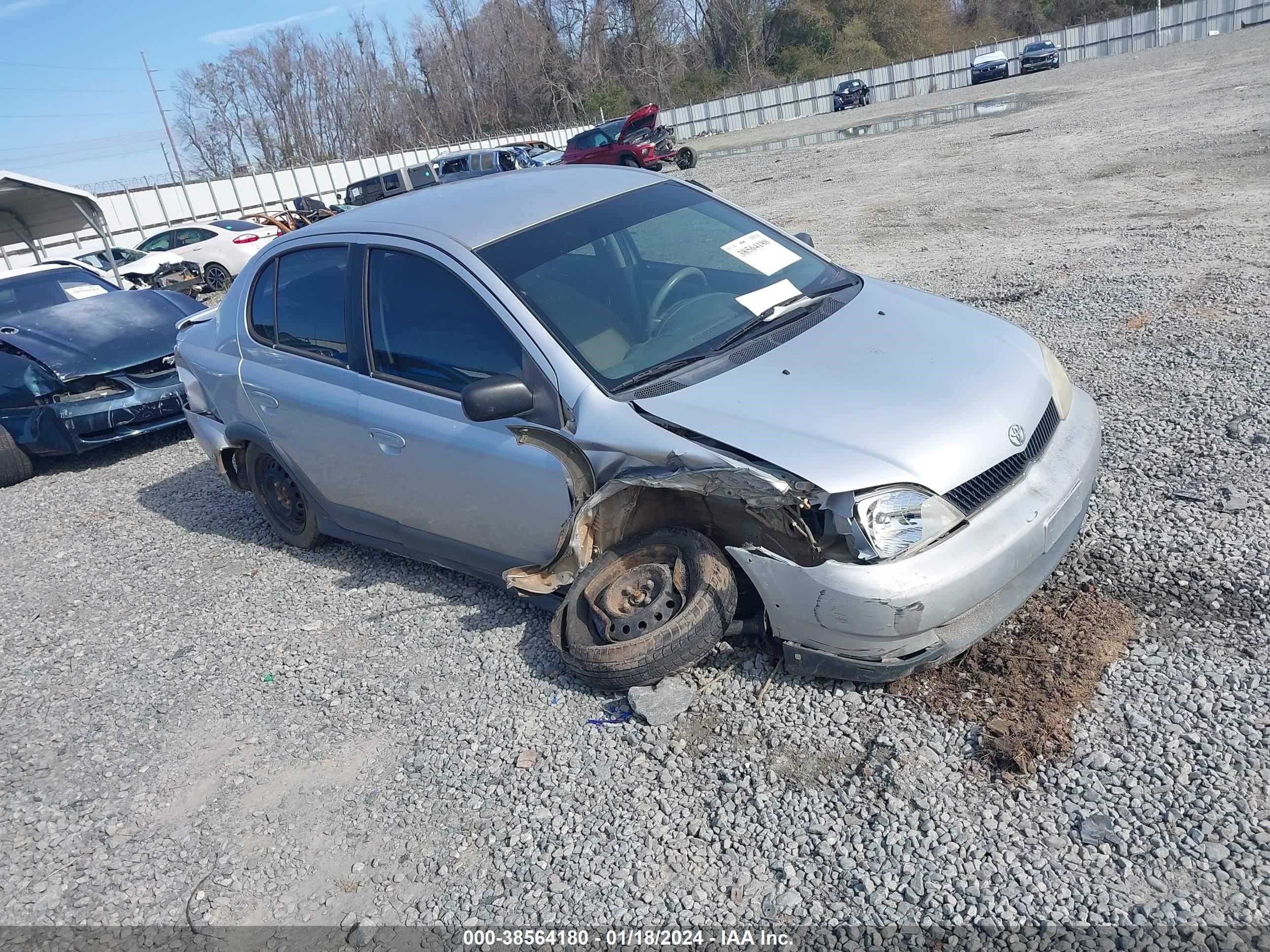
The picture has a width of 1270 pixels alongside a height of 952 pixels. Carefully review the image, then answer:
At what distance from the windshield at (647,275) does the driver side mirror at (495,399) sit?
0.90 feet

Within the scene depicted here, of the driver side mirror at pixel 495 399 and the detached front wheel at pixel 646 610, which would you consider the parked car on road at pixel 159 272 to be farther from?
the detached front wheel at pixel 646 610

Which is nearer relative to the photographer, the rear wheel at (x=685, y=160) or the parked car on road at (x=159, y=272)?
the parked car on road at (x=159, y=272)

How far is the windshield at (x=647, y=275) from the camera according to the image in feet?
12.7

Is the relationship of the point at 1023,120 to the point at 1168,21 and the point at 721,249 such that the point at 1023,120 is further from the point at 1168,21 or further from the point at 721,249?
the point at 1168,21

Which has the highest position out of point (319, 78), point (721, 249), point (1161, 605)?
point (319, 78)

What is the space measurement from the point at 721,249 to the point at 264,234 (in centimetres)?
1771

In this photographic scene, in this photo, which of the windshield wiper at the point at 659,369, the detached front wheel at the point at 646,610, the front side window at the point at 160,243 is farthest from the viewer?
the front side window at the point at 160,243

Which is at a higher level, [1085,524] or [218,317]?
[218,317]

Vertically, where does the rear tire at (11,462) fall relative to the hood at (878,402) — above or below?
below

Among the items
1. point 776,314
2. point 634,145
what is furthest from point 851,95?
point 776,314

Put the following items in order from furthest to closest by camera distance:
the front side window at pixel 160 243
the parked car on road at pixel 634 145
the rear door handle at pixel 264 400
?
the parked car on road at pixel 634 145
the front side window at pixel 160 243
the rear door handle at pixel 264 400

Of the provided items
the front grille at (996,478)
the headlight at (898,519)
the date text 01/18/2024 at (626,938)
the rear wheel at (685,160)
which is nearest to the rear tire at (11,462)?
the date text 01/18/2024 at (626,938)

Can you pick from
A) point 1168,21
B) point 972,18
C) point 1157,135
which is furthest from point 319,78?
point 1157,135

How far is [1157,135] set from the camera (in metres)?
15.3
